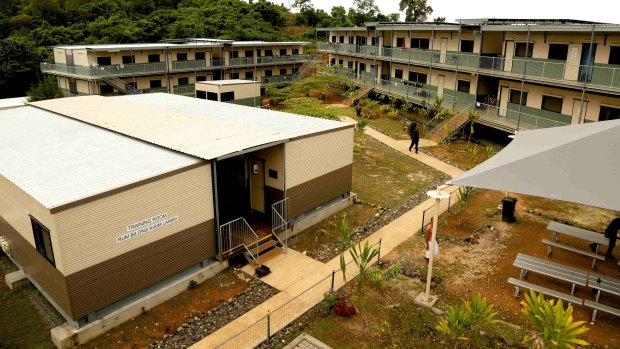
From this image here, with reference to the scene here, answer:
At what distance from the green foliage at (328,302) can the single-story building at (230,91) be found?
93.1 feet

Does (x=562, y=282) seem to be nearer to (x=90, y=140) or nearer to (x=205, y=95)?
(x=90, y=140)

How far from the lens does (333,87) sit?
165 ft

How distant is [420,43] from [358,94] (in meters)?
8.16

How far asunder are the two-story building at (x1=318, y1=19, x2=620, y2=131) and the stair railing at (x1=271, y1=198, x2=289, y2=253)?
57.0ft

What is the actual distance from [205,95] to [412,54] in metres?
18.8

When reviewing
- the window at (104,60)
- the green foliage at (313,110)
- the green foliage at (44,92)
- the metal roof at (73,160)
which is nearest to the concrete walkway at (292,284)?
the metal roof at (73,160)

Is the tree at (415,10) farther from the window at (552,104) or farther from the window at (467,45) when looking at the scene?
the window at (552,104)

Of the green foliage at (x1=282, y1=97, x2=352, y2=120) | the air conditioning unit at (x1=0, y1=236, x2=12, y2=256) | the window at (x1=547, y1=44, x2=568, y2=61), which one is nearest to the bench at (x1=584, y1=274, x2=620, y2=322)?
the air conditioning unit at (x1=0, y1=236, x2=12, y2=256)

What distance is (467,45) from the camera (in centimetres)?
3409

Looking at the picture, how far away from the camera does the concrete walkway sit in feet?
37.8

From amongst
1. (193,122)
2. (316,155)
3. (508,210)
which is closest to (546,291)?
(508,210)

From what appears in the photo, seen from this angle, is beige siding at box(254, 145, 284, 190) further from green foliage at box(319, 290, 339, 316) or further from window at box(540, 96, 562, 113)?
window at box(540, 96, 562, 113)

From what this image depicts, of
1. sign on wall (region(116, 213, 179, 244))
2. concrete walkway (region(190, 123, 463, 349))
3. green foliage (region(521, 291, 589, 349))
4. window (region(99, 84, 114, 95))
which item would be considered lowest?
concrete walkway (region(190, 123, 463, 349))

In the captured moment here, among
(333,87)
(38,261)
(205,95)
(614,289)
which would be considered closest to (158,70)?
(205,95)
